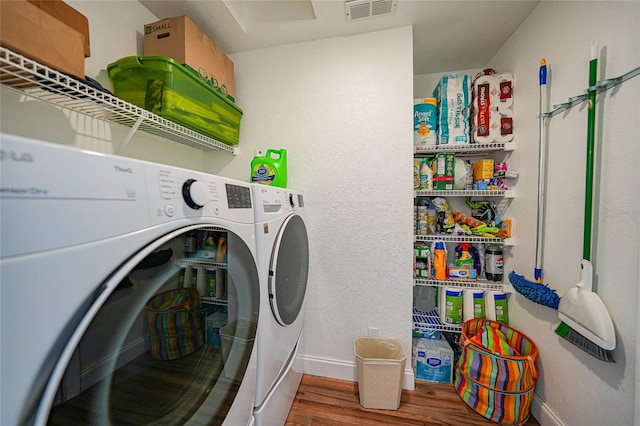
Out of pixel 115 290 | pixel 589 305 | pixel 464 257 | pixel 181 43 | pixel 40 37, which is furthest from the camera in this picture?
pixel 464 257

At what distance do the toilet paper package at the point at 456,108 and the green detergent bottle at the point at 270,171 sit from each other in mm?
1109

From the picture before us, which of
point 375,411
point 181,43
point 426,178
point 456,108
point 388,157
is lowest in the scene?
point 375,411

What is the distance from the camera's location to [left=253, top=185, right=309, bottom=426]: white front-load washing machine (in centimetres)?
84

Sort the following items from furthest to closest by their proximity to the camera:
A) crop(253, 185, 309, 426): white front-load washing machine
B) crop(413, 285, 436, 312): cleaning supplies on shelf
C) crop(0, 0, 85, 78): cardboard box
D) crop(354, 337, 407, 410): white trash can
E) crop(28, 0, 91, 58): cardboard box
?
A: crop(413, 285, 436, 312): cleaning supplies on shelf, crop(354, 337, 407, 410): white trash can, crop(253, 185, 309, 426): white front-load washing machine, crop(28, 0, 91, 58): cardboard box, crop(0, 0, 85, 78): cardboard box

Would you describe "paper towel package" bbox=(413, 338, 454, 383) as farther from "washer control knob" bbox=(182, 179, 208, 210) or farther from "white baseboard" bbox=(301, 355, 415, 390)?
"washer control knob" bbox=(182, 179, 208, 210)

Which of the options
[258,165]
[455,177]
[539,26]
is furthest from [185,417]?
[539,26]

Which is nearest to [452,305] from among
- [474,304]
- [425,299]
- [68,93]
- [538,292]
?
[474,304]

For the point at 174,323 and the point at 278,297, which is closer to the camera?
the point at 174,323

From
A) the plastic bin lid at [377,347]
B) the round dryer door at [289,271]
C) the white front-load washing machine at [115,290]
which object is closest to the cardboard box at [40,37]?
the white front-load washing machine at [115,290]

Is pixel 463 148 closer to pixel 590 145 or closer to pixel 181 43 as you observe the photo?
pixel 590 145

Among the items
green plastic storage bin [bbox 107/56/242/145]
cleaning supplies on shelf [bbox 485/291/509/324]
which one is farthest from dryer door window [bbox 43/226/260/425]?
cleaning supplies on shelf [bbox 485/291/509/324]

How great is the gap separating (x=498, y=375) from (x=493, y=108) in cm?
155

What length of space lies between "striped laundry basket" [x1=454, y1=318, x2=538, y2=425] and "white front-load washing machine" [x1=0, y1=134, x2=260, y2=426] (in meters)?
1.25

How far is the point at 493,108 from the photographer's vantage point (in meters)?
1.50
